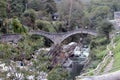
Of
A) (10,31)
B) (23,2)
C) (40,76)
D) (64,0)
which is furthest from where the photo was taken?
(64,0)

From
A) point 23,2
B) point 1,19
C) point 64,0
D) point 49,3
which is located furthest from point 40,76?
point 64,0

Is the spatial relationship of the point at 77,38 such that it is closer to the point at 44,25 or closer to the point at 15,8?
the point at 44,25

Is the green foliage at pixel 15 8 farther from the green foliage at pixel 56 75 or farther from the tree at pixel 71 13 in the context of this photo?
the green foliage at pixel 56 75

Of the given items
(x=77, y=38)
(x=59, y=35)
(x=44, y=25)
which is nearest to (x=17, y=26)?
(x=59, y=35)

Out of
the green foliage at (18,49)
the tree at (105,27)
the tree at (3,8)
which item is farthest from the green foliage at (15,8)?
the green foliage at (18,49)

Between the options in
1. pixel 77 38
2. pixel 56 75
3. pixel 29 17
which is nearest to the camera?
pixel 56 75

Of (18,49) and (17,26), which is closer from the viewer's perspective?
(18,49)

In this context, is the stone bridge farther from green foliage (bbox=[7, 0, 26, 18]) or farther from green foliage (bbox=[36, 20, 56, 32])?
green foliage (bbox=[7, 0, 26, 18])

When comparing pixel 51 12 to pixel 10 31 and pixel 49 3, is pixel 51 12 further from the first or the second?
pixel 10 31
